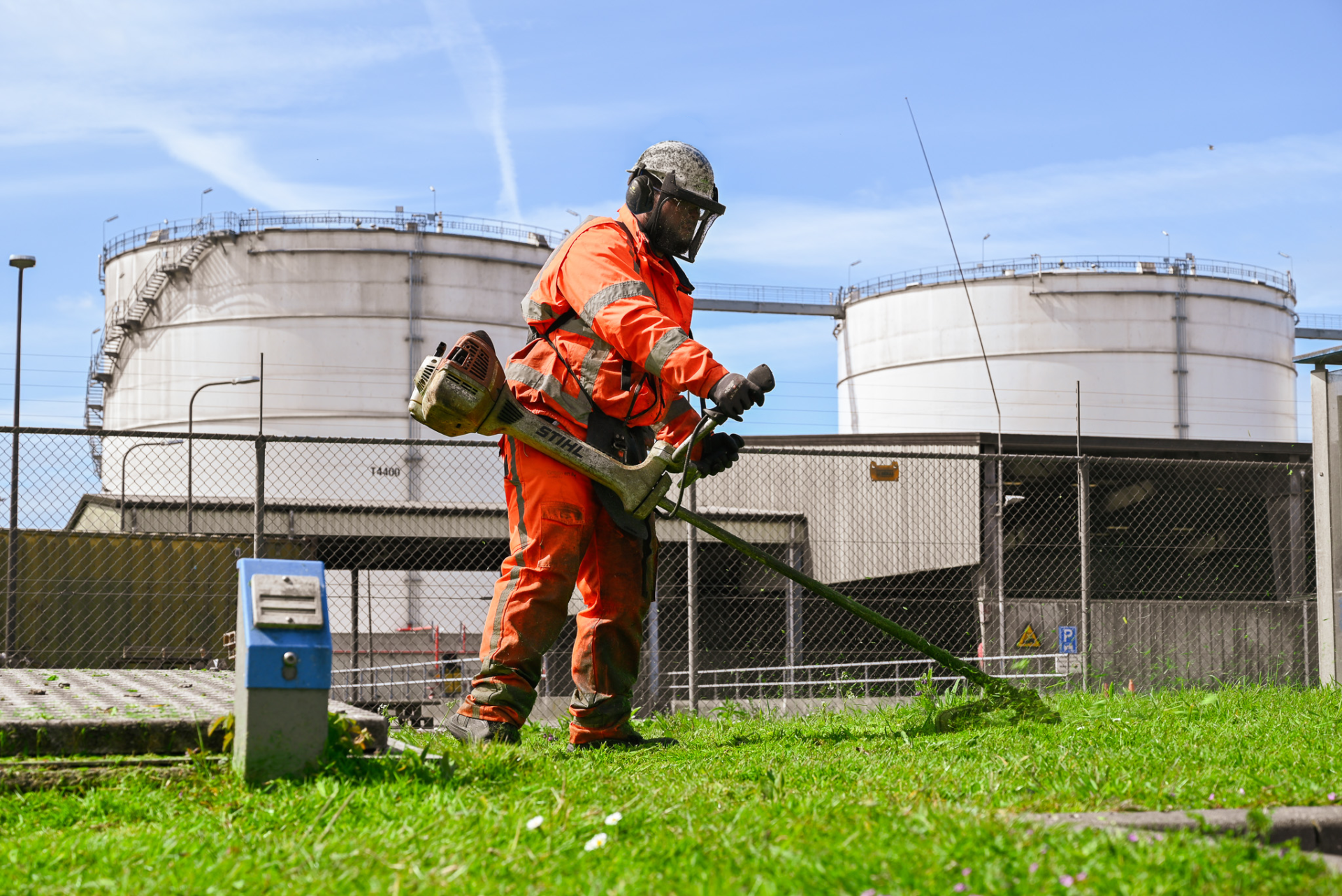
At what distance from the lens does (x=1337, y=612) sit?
23.9 ft

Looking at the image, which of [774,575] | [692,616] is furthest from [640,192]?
[774,575]

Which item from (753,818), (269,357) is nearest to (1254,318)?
(269,357)

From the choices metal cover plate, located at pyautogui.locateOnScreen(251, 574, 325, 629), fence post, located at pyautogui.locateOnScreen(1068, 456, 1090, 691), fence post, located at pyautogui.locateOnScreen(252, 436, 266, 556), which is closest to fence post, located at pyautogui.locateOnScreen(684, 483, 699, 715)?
fence post, located at pyautogui.locateOnScreen(1068, 456, 1090, 691)

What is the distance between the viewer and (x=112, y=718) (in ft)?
11.3

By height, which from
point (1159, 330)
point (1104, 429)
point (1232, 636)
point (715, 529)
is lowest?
point (1232, 636)

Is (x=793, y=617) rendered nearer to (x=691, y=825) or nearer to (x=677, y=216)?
(x=677, y=216)

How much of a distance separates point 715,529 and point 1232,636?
1479 centimetres

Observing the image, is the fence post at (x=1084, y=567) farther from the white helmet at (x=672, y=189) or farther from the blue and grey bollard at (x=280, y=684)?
the blue and grey bollard at (x=280, y=684)

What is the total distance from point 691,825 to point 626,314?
2.15 meters

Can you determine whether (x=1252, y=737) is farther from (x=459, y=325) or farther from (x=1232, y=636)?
(x=459, y=325)

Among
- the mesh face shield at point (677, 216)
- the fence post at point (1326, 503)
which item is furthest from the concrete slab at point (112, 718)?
the fence post at point (1326, 503)

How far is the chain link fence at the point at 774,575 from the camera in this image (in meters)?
15.4

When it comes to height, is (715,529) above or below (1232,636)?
above

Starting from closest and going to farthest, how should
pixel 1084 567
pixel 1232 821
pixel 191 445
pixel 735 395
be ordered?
pixel 1232 821 → pixel 735 395 → pixel 1084 567 → pixel 191 445
